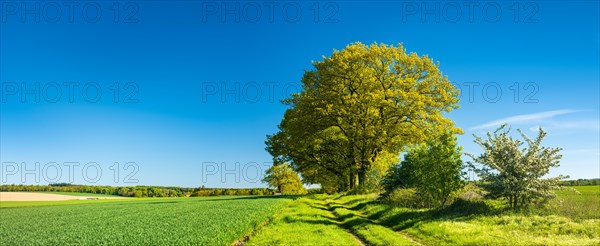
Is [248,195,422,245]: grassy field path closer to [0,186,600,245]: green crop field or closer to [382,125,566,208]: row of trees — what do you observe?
[0,186,600,245]: green crop field

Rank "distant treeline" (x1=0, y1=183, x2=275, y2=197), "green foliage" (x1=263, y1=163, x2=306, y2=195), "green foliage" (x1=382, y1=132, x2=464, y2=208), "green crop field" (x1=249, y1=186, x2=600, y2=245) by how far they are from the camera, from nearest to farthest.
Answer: "green crop field" (x1=249, y1=186, x2=600, y2=245)
"green foliage" (x1=382, y1=132, x2=464, y2=208)
"green foliage" (x1=263, y1=163, x2=306, y2=195)
"distant treeline" (x1=0, y1=183, x2=275, y2=197)

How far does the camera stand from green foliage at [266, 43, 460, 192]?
133 ft

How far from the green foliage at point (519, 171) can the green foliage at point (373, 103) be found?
1865 cm

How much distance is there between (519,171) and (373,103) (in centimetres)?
2172

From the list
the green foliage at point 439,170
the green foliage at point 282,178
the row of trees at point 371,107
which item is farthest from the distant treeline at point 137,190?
the green foliage at point 439,170

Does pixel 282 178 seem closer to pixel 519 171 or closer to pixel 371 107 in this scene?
pixel 371 107

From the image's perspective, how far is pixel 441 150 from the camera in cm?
2306

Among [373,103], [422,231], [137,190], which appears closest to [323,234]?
[422,231]

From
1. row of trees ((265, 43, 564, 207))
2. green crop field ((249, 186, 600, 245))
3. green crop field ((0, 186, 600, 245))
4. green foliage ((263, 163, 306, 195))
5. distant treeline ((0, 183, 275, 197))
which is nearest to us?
green crop field ((249, 186, 600, 245))

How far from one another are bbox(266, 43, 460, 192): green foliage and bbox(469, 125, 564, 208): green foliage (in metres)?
18.7

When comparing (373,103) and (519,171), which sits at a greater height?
(373,103)

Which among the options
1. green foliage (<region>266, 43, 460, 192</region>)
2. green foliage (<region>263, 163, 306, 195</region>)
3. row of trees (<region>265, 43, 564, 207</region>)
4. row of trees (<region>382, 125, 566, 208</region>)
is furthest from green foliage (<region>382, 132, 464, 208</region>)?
green foliage (<region>263, 163, 306, 195</region>)

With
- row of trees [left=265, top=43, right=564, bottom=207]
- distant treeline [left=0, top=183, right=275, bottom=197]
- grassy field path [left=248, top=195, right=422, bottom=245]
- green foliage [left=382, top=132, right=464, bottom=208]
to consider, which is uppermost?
row of trees [left=265, top=43, right=564, bottom=207]

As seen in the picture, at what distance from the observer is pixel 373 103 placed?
4000 cm
